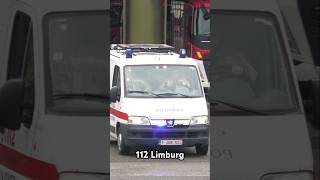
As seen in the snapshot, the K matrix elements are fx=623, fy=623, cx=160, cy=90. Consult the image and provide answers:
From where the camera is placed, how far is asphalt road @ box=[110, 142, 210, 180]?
2.89 meters

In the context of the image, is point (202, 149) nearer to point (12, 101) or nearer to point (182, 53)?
point (182, 53)

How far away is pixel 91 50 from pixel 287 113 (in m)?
0.97

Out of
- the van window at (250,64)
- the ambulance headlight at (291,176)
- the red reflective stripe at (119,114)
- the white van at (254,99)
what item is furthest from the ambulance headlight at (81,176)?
the ambulance headlight at (291,176)

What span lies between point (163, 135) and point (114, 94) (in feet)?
1.05

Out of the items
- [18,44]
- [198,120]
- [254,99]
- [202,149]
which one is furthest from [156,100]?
[18,44]

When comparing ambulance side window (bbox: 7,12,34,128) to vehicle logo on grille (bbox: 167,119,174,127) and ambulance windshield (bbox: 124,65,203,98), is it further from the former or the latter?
vehicle logo on grille (bbox: 167,119,174,127)

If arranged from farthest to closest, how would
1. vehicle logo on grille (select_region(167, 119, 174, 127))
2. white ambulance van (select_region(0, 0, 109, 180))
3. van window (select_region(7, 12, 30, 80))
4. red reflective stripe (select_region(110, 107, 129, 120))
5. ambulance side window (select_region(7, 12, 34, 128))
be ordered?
van window (select_region(7, 12, 30, 80)) → ambulance side window (select_region(7, 12, 34, 128)) → white ambulance van (select_region(0, 0, 109, 180)) → red reflective stripe (select_region(110, 107, 129, 120)) → vehicle logo on grille (select_region(167, 119, 174, 127))

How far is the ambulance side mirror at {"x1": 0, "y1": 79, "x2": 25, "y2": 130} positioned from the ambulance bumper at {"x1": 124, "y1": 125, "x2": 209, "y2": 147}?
26.4 inches

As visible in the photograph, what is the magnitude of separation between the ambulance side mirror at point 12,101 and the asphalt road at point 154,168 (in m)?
0.60

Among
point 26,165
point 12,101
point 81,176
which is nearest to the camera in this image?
point 81,176

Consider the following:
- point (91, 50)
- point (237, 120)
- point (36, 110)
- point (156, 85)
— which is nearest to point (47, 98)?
point (36, 110)

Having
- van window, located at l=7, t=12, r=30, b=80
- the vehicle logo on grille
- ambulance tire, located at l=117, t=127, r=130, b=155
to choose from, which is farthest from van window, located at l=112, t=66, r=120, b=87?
van window, located at l=7, t=12, r=30, b=80

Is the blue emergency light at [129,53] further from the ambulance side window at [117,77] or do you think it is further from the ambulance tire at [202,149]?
the ambulance tire at [202,149]

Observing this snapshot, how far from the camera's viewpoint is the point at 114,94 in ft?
9.64
